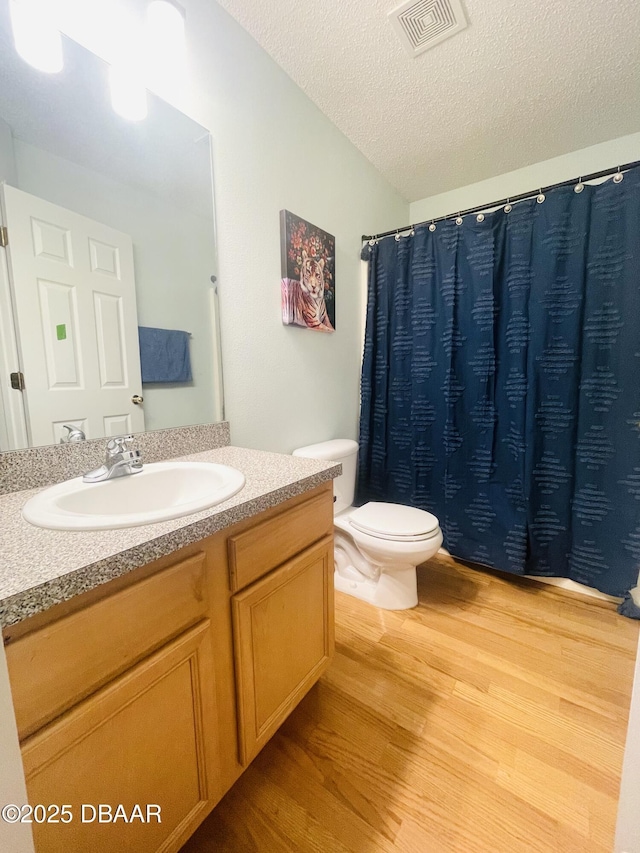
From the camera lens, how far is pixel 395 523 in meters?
1.50

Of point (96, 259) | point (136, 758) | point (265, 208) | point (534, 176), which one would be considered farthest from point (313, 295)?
point (136, 758)

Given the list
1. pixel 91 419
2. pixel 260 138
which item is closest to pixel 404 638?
pixel 91 419

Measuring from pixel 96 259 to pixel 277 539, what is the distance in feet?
3.00

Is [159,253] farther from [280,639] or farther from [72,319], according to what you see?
[280,639]

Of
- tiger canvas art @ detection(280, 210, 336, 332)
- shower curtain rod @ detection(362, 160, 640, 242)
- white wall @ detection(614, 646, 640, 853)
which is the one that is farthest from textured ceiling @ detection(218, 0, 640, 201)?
white wall @ detection(614, 646, 640, 853)

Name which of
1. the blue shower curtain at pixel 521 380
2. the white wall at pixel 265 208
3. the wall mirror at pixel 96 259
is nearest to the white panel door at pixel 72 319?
the wall mirror at pixel 96 259

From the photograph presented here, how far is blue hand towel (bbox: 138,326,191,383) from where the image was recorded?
106cm

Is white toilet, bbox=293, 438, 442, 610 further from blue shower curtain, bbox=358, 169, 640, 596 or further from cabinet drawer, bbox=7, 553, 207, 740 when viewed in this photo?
cabinet drawer, bbox=7, 553, 207, 740

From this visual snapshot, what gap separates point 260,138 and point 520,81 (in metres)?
1.13

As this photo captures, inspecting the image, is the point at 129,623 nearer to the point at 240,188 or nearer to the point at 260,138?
the point at 240,188

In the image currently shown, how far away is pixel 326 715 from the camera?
1.08m

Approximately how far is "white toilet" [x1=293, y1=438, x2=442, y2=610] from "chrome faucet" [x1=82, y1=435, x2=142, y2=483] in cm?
75

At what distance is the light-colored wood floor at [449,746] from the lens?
0.79m

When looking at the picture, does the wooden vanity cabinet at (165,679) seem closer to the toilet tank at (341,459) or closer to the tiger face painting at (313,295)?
the toilet tank at (341,459)
